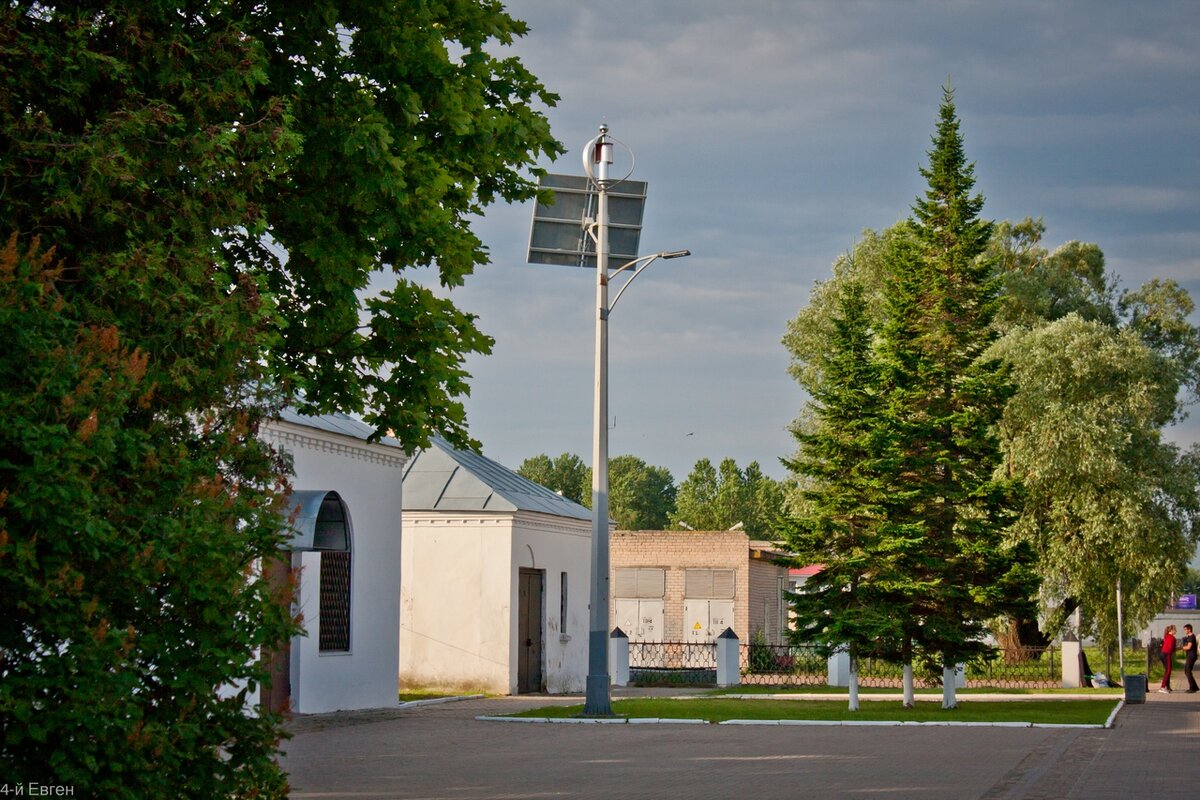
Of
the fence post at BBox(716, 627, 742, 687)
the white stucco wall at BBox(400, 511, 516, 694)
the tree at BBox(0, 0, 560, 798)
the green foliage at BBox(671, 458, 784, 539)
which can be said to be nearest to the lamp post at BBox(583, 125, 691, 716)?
the white stucco wall at BBox(400, 511, 516, 694)

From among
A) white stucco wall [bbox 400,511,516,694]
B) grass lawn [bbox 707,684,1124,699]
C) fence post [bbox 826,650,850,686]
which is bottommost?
grass lawn [bbox 707,684,1124,699]

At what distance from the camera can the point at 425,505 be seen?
28.8 metres

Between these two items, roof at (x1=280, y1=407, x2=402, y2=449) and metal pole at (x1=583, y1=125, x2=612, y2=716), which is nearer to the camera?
roof at (x1=280, y1=407, x2=402, y2=449)

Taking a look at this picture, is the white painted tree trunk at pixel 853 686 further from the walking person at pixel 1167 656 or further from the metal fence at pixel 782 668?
the walking person at pixel 1167 656

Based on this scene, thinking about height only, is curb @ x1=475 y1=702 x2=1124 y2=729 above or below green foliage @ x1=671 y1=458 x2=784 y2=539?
below

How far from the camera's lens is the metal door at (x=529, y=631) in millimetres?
29087

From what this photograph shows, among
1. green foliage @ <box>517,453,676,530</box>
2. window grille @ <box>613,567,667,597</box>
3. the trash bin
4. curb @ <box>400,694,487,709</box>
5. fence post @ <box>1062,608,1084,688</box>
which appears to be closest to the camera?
curb @ <box>400,694,487,709</box>

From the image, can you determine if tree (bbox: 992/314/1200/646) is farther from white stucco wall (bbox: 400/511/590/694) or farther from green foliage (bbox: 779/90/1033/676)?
white stucco wall (bbox: 400/511/590/694)

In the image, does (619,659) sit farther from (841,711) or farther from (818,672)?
(841,711)

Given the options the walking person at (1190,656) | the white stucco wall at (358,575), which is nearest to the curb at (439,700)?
the white stucco wall at (358,575)

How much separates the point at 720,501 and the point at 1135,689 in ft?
316

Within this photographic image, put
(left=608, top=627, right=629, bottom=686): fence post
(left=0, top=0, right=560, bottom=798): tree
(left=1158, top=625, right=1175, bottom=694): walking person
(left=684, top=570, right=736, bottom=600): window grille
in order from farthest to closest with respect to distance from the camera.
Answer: (left=684, top=570, right=736, bottom=600): window grille, (left=608, top=627, right=629, bottom=686): fence post, (left=1158, top=625, right=1175, bottom=694): walking person, (left=0, top=0, right=560, bottom=798): tree

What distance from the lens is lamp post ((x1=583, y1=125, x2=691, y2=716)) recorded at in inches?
831

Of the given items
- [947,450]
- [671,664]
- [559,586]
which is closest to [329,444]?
[559,586]
